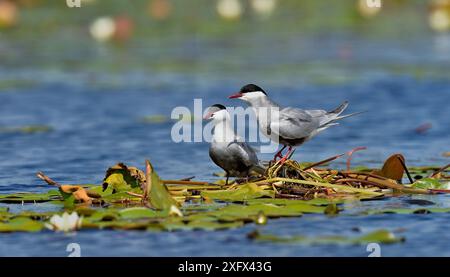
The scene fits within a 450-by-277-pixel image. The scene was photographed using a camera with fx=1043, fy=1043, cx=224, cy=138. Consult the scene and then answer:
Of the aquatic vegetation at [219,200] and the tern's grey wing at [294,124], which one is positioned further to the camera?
the tern's grey wing at [294,124]

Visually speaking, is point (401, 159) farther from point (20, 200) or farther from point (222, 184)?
point (20, 200)

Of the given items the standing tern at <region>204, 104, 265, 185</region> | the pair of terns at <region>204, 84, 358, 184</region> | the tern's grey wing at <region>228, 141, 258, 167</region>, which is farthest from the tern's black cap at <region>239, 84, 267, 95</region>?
the tern's grey wing at <region>228, 141, 258, 167</region>

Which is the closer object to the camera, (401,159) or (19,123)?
(401,159)

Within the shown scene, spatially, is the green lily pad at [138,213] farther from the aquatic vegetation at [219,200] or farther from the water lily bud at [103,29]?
the water lily bud at [103,29]

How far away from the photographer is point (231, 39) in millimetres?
26125

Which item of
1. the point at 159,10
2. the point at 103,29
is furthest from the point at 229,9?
the point at 103,29

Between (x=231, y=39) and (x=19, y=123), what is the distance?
9728 mm

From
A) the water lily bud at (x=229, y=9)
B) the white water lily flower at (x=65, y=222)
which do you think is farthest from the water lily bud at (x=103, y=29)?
the white water lily flower at (x=65, y=222)

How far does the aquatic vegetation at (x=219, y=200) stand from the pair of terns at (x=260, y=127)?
0.28m

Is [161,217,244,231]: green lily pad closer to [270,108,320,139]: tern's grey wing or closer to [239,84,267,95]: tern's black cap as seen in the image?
[270,108,320,139]: tern's grey wing

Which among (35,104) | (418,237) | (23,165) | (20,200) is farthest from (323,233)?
(35,104)

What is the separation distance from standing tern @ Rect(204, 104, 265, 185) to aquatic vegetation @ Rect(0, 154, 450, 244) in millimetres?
225

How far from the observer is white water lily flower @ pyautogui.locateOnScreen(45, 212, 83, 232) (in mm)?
8680

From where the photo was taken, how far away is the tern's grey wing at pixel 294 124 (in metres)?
10.4
